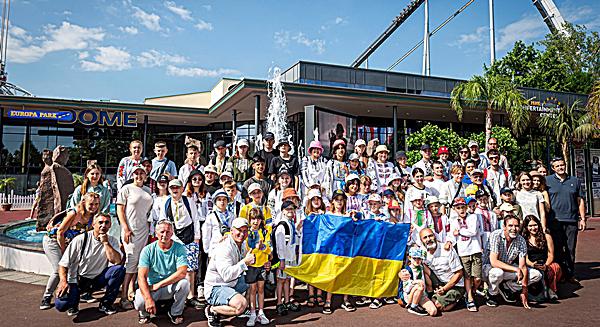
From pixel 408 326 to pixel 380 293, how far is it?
889 millimetres

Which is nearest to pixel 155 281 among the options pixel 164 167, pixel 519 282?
pixel 164 167

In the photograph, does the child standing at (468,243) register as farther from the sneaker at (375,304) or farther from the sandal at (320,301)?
the sandal at (320,301)

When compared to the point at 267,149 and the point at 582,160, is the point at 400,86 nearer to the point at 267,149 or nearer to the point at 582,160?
the point at 582,160

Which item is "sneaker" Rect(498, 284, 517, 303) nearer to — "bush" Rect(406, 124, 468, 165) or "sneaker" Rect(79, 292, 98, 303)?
"sneaker" Rect(79, 292, 98, 303)

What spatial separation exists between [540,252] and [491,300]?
1212 mm

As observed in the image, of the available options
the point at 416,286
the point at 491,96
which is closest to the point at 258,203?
the point at 416,286

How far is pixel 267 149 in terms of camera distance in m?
7.44

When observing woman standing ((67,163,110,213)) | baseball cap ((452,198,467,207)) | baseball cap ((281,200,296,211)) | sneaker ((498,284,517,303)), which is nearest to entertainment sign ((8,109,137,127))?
woman standing ((67,163,110,213))

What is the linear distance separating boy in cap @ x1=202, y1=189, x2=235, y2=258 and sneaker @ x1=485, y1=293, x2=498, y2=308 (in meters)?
3.81

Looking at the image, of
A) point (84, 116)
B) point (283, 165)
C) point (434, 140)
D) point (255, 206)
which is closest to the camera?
point (255, 206)

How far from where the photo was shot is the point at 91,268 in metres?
5.31

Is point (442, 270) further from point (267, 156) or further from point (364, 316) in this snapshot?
point (267, 156)

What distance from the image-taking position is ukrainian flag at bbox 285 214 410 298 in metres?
5.80

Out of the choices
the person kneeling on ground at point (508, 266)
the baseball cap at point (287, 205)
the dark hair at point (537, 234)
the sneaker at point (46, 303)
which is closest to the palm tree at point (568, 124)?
the dark hair at point (537, 234)
